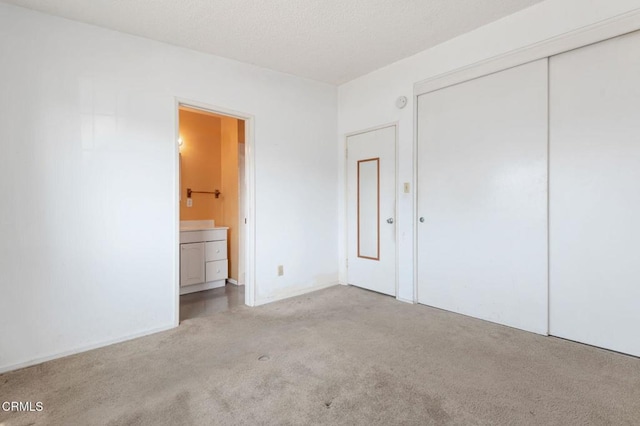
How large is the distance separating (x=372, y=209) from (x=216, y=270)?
7.31 feet

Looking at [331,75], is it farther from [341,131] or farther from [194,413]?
[194,413]

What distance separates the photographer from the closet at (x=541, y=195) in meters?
2.31

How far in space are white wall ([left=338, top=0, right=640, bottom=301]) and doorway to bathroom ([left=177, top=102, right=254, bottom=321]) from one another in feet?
4.59

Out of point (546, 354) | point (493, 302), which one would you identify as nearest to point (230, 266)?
point (493, 302)

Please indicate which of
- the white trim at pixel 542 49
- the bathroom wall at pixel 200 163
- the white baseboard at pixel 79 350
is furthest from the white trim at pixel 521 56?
the bathroom wall at pixel 200 163

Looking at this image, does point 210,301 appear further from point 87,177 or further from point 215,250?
point 87,177

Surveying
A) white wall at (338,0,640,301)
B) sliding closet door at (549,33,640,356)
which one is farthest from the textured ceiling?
sliding closet door at (549,33,640,356)

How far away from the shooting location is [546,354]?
2.35m

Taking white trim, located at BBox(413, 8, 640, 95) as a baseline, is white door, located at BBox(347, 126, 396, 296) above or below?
below

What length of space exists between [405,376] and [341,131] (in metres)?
3.14

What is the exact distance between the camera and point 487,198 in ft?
9.82

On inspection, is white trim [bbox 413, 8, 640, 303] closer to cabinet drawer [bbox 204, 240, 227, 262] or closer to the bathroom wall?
cabinet drawer [bbox 204, 240, 227, 262]

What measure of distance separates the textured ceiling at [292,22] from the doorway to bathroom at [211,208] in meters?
1.09

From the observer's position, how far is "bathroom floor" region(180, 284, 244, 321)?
3.39 m
